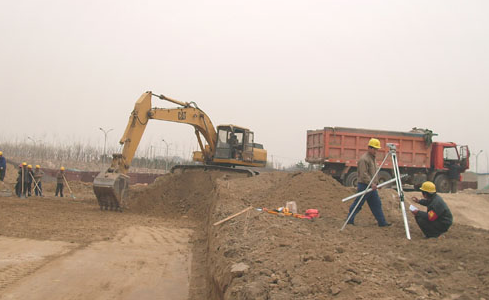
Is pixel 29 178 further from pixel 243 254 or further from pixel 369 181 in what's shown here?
pixel 243 254

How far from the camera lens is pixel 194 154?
17.9 m

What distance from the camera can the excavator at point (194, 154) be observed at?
1350 centimetres

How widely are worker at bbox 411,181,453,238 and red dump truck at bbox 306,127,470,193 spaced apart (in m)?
11.3

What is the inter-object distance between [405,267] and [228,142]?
13.0 m

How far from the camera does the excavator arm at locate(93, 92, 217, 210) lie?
13297mm

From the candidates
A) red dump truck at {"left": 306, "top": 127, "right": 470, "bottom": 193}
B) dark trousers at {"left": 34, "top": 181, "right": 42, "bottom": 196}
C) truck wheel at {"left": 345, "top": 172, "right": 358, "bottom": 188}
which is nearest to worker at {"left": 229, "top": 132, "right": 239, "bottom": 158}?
red dump truck at {"left": 306, "top": 127, "right": 470, "bottom": 193}

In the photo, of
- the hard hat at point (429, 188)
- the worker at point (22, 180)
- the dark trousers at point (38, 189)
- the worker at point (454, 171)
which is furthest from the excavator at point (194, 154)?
the hard hat at point (429, 188)

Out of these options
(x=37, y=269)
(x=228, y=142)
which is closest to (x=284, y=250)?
(x=37, y=269)

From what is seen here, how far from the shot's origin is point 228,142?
17.0 m

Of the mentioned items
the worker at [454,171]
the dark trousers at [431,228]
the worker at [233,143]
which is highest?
the worker at [233,143]

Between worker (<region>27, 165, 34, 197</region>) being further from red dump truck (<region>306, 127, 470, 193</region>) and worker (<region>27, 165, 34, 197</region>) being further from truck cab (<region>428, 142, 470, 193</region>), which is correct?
truck cab (<region>428, 142, 470, 193</region>)

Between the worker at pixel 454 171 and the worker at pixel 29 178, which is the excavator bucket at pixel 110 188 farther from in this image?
the worker at pixel 454 171

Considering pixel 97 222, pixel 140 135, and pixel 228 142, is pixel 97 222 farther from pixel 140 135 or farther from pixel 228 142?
pixel 228 142

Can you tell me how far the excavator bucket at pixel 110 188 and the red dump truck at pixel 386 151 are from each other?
8.62m
